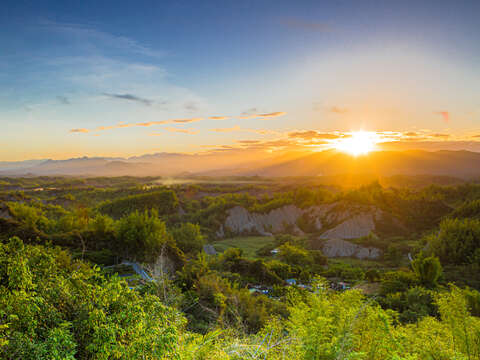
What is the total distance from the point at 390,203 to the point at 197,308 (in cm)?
6912

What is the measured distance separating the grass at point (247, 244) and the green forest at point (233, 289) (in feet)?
2.10

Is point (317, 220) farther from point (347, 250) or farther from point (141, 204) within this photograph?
point (141, 204)

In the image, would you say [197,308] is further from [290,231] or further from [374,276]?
[290,231]

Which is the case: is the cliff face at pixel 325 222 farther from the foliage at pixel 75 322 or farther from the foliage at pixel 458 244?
the foliage at pixel 75 322

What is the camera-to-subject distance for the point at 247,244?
57.8 meters

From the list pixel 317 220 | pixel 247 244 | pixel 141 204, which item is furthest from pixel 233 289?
pixel 141 204

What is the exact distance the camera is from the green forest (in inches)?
249

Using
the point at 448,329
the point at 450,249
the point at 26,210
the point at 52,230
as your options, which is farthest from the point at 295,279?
the point at 26,210

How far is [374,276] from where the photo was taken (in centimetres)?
3108

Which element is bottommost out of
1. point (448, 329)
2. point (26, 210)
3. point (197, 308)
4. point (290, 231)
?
point (290, 231)

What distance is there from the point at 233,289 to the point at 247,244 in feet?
132

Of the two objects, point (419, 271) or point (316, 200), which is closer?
point (419, 271)

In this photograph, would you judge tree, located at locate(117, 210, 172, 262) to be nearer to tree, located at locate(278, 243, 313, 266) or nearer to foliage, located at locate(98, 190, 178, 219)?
tree, located at locate(278, 243, 313, 266)

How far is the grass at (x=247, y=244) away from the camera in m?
51.4
